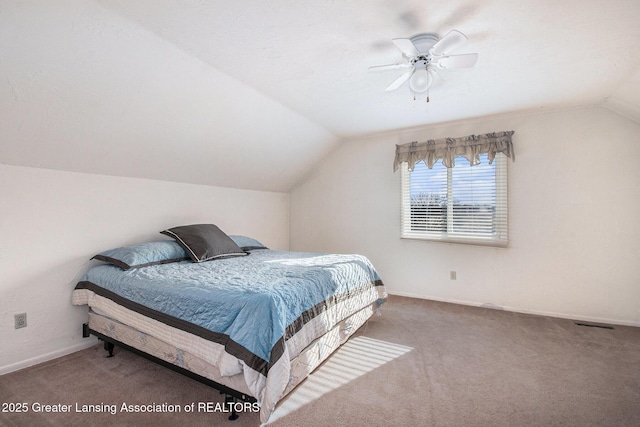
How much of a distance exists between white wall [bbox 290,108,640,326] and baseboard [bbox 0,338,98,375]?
3.51 metres

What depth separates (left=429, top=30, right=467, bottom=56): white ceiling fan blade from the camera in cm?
183

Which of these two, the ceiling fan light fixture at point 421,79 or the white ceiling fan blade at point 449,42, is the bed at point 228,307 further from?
the white ceiling fan blade at point 449,42

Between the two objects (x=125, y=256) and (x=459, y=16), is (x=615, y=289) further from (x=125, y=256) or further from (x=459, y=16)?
(x=125, y=256)

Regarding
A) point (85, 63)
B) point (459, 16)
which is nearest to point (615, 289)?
point (459, 16)

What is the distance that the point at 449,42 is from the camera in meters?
1.90

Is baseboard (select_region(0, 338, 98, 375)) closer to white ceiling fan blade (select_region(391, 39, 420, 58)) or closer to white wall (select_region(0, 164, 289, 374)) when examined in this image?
white wall (select_region(0, 164, 289, 374))

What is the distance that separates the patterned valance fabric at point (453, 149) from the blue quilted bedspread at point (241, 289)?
1880mm

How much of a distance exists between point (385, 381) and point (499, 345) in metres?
1.27

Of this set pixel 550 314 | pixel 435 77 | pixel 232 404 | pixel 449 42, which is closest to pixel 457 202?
pixel 550 314

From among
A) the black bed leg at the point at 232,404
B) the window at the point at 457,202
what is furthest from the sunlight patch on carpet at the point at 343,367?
the window at the point at 457,202

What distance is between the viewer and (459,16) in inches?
72.6

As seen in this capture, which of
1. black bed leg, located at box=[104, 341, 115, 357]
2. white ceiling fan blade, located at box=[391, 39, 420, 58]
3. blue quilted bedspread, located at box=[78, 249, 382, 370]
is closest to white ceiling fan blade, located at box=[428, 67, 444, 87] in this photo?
white ceiling fan blade, located at box=[391, 39, 420, 58]

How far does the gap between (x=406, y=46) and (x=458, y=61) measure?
1.39 feet

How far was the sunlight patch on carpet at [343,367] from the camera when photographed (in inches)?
75.4
